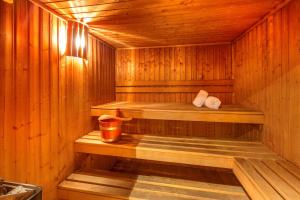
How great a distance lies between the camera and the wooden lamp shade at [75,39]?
79.3 inches

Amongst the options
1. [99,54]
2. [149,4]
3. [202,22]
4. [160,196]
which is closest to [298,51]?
[202,22]

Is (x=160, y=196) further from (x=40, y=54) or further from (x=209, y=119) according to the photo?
(x=40, y=54)

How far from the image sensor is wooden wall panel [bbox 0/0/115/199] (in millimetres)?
1383

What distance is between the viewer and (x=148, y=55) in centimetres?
350

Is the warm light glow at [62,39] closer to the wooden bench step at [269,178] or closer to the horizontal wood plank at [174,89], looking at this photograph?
the horizontal wood plank at [174,89]

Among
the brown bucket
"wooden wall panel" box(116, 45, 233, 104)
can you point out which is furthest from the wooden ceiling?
the brown bucket

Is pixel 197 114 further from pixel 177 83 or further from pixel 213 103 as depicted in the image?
pixel 177 83

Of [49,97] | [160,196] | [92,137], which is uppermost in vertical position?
[49,97]

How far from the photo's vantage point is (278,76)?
1.74 meters

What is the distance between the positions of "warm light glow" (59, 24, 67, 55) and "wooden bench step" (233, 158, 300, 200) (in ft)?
7.42

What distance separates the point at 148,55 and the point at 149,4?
183cm

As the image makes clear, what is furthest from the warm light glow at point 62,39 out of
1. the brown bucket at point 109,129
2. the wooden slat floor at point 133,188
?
the wooden slat floor at point 133,188

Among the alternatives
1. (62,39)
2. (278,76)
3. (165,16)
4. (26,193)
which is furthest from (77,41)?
(278,76)

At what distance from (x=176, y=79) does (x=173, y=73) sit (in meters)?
0.14
